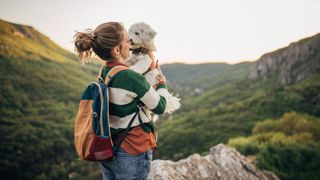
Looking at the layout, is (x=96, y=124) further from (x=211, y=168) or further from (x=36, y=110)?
(x=36, y=110)

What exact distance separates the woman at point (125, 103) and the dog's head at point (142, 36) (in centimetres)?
55

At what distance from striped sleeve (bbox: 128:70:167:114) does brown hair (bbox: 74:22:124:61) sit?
351 mm

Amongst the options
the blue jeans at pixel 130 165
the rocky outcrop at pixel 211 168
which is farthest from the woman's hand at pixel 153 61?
the rocky outcrop at pixel 211 168

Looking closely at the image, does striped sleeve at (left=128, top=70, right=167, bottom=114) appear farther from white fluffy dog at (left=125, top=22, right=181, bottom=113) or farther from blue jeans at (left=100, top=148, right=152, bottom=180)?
white fluffy dog at (left=125, top=22, right=181, bottom=113)

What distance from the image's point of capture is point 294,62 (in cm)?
11794

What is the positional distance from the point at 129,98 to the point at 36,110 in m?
114

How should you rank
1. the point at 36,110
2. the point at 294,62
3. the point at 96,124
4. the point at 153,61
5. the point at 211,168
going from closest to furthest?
the point at 96,124 → the point at 153,61 → the point at 211,168 → the point at 36,110 → the point at 294,62

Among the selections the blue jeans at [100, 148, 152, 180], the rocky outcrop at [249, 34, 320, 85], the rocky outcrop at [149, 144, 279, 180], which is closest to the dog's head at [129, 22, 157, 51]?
the blue jeans at [100, 148, 152, 180]

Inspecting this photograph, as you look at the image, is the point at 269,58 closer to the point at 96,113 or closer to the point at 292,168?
the point at 292,168

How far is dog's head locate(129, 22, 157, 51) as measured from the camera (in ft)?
11.9

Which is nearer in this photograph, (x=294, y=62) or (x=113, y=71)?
(x=113, y=71)

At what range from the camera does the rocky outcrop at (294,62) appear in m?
106

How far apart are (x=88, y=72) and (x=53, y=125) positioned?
3287 inches

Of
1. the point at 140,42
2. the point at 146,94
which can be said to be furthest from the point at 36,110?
the point at 146,94
